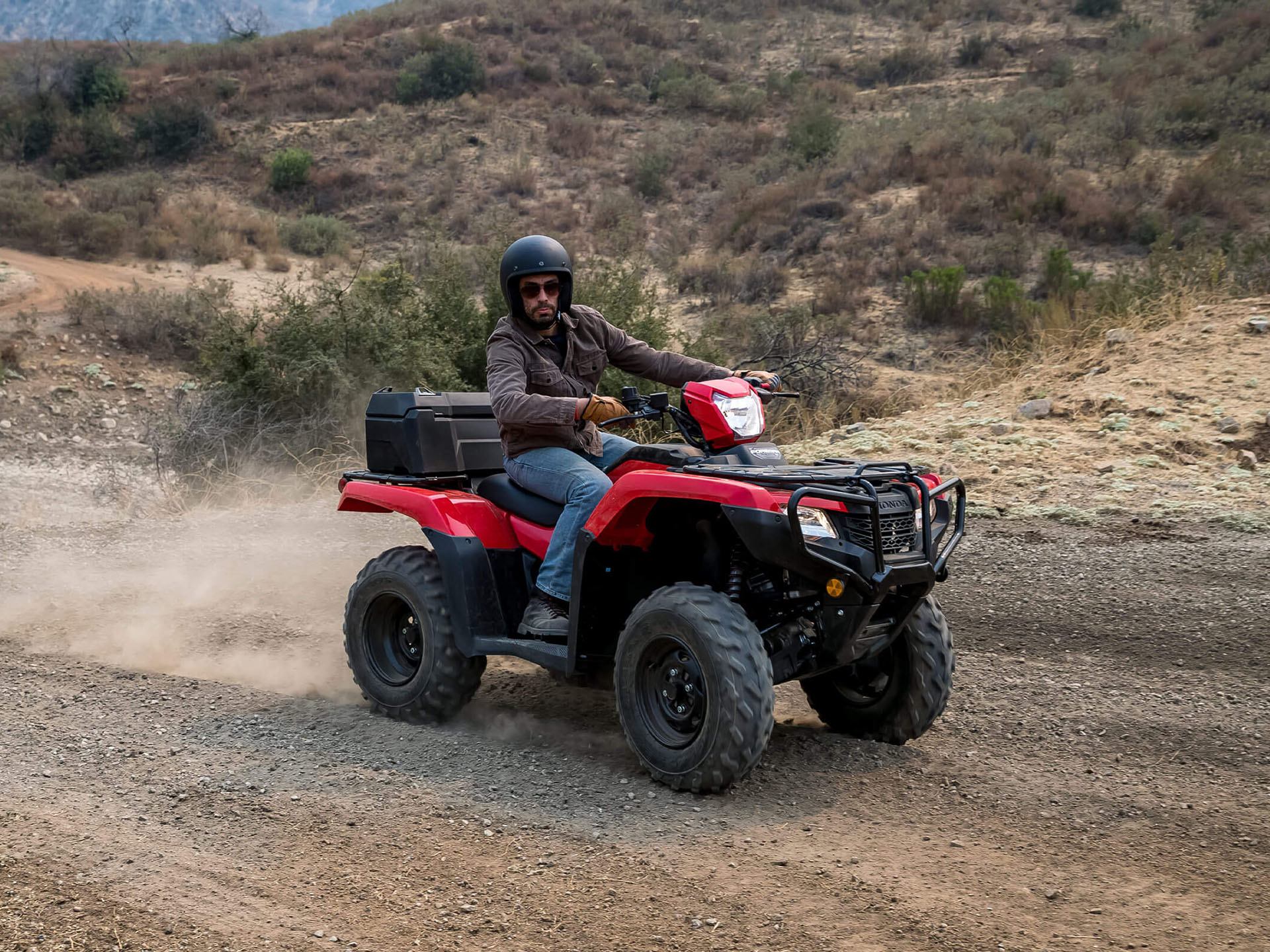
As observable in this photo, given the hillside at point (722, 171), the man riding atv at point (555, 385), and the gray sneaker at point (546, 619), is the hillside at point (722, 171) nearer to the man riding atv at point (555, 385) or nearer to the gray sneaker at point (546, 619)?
the man riding atv at point (555, 385)

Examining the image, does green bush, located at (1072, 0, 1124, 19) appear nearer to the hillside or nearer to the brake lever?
the hillside

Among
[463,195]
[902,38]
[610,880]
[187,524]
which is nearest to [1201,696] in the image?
[610,880]

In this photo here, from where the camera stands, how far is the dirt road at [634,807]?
12.1ft

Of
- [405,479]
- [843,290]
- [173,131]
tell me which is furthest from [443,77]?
[405,479]

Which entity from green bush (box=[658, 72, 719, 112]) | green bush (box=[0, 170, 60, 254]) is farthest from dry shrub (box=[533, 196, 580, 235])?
green bush (box=[0, 170, 60, 254])

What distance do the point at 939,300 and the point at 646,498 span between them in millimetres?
13384

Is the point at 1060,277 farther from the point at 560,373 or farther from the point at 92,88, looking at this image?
the point at 92,88

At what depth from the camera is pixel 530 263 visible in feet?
17.9

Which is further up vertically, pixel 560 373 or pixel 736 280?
pixel 736 280

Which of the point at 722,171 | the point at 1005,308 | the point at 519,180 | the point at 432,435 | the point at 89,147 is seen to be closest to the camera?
the point at 432,435

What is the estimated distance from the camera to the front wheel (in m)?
4.43

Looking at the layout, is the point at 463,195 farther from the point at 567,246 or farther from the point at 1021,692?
the point at 1021,692

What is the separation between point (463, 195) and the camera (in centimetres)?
3178

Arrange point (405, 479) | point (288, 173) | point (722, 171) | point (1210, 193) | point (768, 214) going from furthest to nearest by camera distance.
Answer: point (288, 173) → point (722, 171) → point (768, 214) → point (1210, 193) → point (405, 479)
